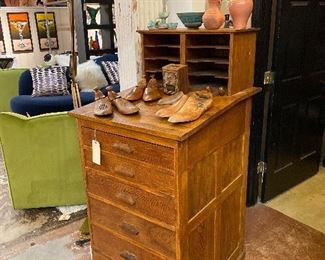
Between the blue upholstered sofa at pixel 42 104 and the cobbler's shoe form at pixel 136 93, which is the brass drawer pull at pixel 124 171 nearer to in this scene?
the cobbler's shoe form at pixel 136 93

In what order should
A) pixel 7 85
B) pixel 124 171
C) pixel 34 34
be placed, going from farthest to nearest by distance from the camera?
pixel 34 34, pixel 7 85, pixel 124 171

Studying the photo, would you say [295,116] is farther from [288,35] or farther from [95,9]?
[95,9]

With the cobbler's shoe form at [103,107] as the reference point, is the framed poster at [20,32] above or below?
above

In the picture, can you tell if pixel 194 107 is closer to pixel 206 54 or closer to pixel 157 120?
pixel 157 120

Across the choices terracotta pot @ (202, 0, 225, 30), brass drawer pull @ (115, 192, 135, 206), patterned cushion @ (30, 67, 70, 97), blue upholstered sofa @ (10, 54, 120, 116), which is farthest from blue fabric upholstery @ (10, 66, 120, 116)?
brass drawer pull @ (115, 192, 135, 206)

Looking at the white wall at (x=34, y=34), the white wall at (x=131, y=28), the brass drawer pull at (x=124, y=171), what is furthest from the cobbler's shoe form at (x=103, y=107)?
the white wall at (x=34, y=34)

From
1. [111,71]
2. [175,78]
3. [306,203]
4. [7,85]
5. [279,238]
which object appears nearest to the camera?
[175,78]

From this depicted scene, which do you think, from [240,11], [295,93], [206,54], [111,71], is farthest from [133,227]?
[111,71]

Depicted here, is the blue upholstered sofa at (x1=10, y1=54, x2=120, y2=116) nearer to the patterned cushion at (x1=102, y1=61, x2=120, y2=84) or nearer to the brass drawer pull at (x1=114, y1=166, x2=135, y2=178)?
the patterned cushion at (x1=102, y1=61, x2=120, y2=84)

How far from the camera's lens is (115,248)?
5.14 feet

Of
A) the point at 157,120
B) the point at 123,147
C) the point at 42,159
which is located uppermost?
the point at 157,120

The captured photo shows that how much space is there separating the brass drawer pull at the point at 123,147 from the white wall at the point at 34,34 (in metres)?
5.52

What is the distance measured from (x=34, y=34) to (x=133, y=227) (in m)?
5.77

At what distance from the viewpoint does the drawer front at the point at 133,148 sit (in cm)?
122
